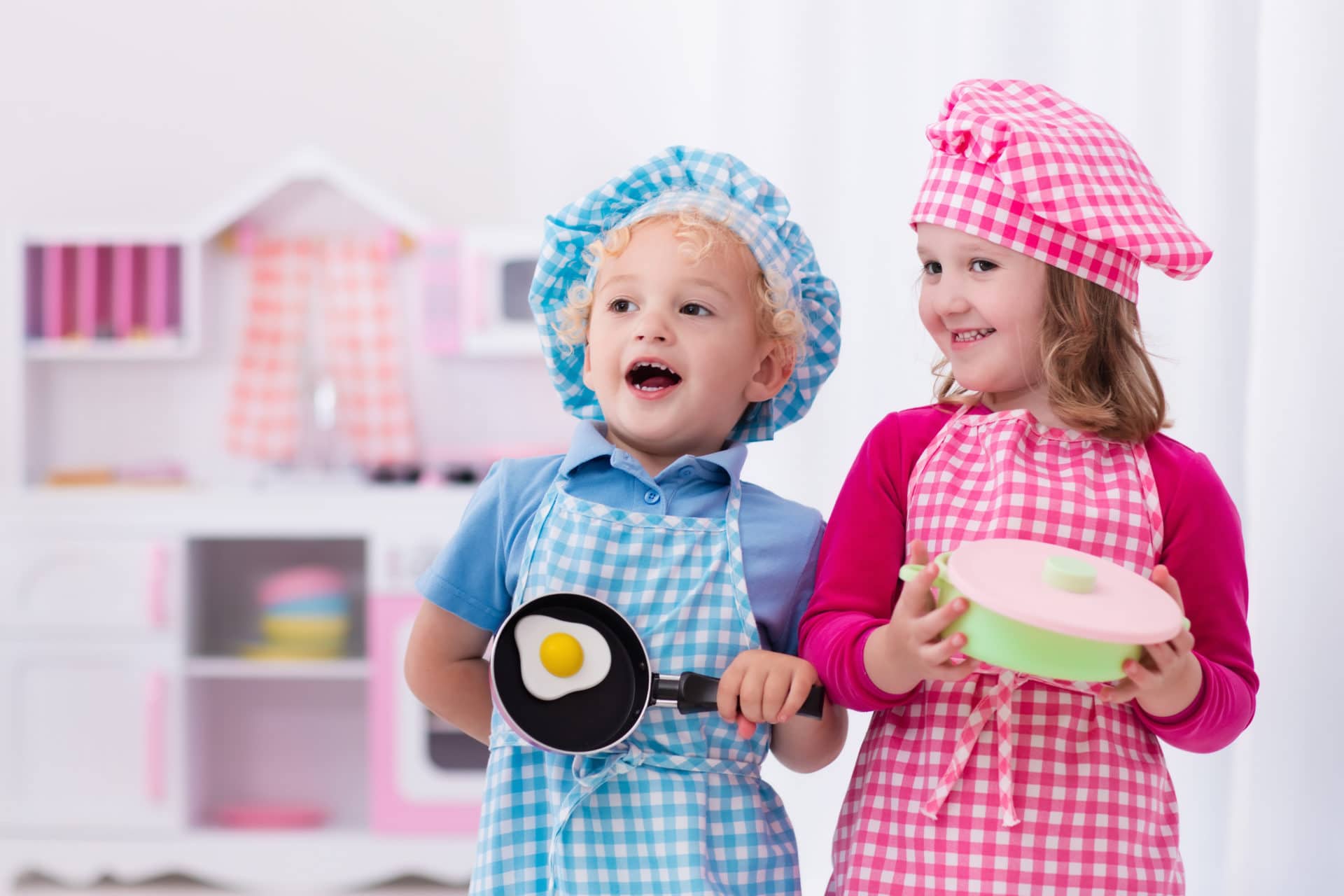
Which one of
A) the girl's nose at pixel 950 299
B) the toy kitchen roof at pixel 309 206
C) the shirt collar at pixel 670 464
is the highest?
the toy kitchen roof at pixel 309 206

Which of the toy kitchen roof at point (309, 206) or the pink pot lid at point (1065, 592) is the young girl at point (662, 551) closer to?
the pink pot lid at point (1065, 592)

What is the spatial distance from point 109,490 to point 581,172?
1.06 m

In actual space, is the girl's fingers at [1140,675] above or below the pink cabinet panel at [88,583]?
above

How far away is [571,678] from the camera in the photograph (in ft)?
2.62

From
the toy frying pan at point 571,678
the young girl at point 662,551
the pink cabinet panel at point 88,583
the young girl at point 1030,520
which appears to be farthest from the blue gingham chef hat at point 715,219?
the pink cabinet panel at point 88,583

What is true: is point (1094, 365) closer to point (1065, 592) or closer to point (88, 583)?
point (1065, 592)

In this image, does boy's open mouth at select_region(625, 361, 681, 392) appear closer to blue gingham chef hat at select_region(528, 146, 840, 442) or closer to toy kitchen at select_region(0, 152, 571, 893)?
blue gingham chef hat at select_region(528, 146, 840, 442)

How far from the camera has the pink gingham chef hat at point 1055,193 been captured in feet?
2.69

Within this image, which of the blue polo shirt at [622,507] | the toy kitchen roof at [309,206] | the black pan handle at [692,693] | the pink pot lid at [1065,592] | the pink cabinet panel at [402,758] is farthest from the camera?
the toy kitchen roof at [309,206]

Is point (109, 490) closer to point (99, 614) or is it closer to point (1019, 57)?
point (99, 614)

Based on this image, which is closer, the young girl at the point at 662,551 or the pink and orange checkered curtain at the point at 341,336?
the young girl at the point at 662,551

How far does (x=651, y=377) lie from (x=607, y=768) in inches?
10.7

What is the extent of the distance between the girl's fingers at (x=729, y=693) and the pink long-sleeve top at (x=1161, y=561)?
0.19 ft

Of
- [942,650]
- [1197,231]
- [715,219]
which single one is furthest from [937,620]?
[1197,231]
